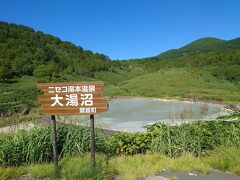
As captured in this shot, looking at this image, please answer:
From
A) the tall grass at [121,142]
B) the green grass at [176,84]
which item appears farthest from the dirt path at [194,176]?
the green grass at [176,84]

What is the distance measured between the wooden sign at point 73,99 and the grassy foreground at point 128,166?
3.10 ft

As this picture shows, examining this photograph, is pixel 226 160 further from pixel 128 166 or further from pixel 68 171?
pixel 68 171

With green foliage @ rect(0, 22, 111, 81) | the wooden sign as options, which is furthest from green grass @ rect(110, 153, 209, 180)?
green foliage @ rect(0, 22, 111, 81)

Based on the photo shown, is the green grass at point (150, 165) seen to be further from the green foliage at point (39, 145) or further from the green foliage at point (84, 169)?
the green foliage at point (39, 145)

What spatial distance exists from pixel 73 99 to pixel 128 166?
1551 millimetres

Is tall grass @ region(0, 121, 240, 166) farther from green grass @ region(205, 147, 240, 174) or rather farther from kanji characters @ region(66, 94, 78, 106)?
kanji characters @ region(66, 94, 78, 106)

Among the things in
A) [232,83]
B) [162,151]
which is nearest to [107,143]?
[162,151]

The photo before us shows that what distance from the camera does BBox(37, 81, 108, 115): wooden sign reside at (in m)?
6.42

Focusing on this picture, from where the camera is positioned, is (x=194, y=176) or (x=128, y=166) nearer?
(x=194, y=176)

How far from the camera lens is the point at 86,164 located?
6375 mm

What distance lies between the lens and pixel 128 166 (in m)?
6.63

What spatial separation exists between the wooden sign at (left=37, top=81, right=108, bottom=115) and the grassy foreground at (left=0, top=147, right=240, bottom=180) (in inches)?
37.2

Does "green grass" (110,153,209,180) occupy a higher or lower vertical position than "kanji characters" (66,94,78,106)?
lower

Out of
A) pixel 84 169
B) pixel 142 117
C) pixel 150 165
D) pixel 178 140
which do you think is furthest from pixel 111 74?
pixel 84 169
